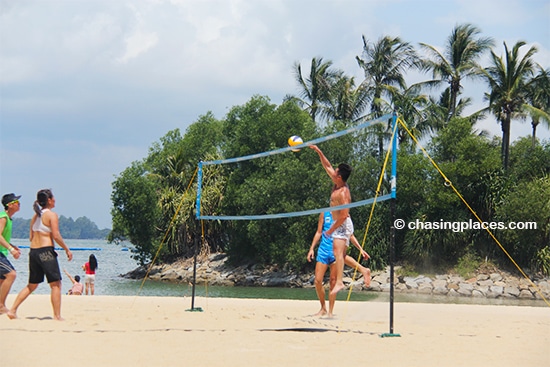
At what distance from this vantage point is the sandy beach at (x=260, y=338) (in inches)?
252

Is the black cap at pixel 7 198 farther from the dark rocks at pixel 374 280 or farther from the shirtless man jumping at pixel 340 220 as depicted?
the dark rocks at pixel 374 280

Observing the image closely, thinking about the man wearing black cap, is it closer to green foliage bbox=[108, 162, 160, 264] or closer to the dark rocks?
the dark rocks

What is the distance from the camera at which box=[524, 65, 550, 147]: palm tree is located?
101 ft

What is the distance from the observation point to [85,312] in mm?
9922

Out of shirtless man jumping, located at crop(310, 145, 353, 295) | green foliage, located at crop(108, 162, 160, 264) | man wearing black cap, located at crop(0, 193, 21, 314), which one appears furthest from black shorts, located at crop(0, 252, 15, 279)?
green foliage, located at crop(108, 162, 160, 264)

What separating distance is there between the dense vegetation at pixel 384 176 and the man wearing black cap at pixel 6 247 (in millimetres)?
17891

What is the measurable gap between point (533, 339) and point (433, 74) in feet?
93.0

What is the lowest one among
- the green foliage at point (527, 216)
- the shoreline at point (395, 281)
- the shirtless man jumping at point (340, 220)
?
the shoreline at point (395, 281)

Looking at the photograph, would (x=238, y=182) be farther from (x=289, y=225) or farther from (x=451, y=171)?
(x=451, y=171)

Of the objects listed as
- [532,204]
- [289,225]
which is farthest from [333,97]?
[532,204]

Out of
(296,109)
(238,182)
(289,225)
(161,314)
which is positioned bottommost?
(161,314)

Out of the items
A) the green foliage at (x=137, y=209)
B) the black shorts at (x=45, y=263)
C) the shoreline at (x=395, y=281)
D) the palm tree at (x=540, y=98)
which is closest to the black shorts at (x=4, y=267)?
the black shorts at (x=45, y=263)

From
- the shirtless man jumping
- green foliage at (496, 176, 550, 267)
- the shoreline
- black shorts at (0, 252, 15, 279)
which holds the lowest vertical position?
the shoreline

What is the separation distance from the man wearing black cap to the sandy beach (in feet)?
1.47
